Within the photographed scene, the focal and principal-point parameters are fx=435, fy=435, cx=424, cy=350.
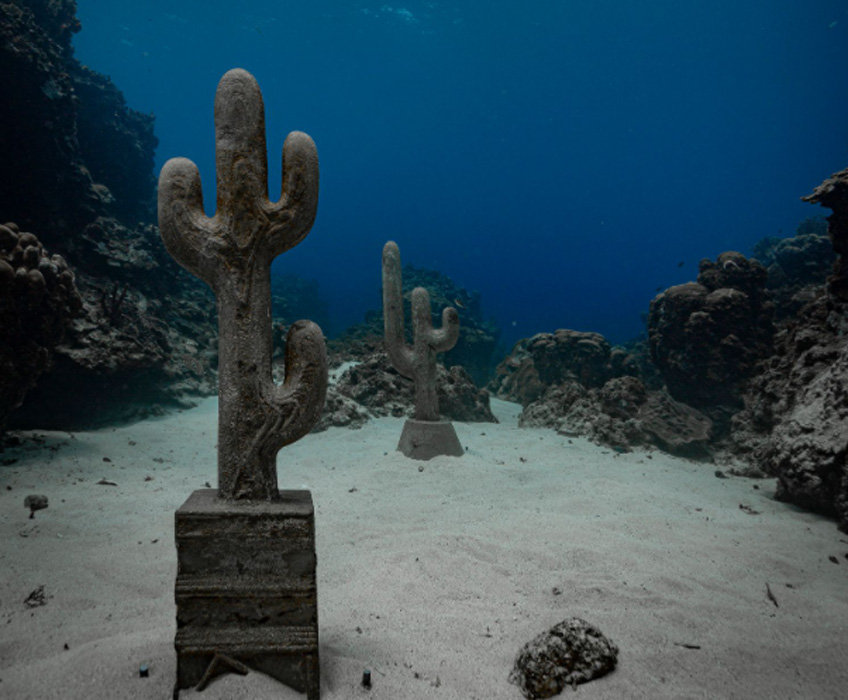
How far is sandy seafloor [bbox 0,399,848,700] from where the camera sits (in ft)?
6.02

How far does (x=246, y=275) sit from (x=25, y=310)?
16.0ft

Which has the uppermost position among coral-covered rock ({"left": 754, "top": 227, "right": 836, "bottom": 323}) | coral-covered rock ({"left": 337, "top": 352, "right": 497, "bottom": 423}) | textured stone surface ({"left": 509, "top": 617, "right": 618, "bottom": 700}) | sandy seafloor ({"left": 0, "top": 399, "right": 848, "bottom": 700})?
coral-covered rock ({"left": 754, "top": 227, "right": 836, "bottom": 323})

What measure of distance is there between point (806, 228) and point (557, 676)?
2659cm

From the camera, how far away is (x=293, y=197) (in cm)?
213

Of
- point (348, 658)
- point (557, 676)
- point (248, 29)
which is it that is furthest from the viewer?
point (248, 29)

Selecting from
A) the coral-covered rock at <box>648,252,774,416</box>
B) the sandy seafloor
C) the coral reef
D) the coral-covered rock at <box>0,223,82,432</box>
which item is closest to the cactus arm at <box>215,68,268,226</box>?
the sandy seafloor

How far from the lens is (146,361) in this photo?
789 cm

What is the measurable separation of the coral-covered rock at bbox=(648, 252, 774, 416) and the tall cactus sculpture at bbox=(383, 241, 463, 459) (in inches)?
226

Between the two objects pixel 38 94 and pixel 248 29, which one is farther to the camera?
pixel 248 29

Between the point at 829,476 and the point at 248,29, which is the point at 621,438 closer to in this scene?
the point at 829,476

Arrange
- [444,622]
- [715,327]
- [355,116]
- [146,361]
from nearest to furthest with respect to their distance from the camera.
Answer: [444,622] → [146,361] → [715,327] → [355,116]

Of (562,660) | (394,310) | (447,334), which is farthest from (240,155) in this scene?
(447,334)

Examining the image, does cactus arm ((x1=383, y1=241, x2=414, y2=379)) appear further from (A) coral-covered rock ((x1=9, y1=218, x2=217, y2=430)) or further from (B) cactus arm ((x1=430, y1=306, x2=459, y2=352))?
(A) coral-covered rock ((x1=9, y1=218, x2=217, y2=430))

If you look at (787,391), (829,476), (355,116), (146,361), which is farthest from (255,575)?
(355,116)
